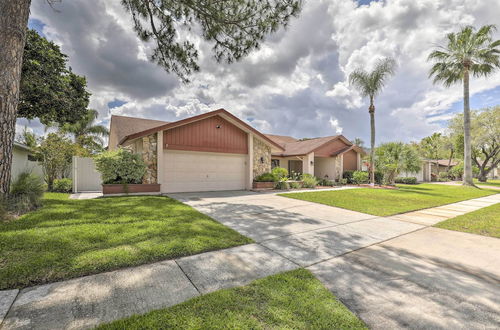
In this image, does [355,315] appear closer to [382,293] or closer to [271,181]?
[382,293]

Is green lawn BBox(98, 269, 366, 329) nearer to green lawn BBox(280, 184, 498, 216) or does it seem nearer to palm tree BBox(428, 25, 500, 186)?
green lawn BBox(280, 184, 498, 216)

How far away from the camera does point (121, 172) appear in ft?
31.0

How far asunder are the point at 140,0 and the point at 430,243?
1004 cm

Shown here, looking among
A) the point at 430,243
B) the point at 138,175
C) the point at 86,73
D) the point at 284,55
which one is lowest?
the point at 430,243

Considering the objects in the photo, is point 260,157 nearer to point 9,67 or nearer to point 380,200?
point 380,200

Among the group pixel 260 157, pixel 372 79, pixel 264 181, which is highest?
pixel 372 79

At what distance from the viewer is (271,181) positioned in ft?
43.0

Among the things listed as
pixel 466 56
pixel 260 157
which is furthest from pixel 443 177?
pixel 260 157

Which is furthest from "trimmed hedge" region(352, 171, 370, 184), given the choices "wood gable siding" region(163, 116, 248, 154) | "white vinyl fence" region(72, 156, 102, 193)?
"white vinyl fence" region(72, 156, 102, 193)

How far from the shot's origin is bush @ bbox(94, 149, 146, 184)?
9266mm

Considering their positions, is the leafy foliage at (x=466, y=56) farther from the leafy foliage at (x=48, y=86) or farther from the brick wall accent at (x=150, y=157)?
the leafy foliage at (x=48, y=86)

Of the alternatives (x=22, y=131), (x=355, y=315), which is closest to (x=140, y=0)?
(x=355, y=315)

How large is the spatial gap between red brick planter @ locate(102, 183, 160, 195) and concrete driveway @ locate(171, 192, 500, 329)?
557cm

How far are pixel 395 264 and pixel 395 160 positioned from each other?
1860 cm
